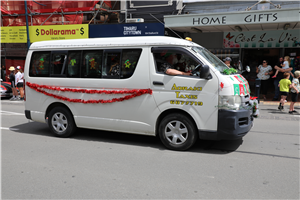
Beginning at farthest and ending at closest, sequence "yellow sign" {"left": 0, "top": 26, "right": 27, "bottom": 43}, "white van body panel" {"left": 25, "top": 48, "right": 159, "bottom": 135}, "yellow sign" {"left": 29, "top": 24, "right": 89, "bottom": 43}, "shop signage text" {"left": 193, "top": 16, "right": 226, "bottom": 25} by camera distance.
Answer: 1. "yellow sign" {"left": 0, "top": 26, "right": 27, "bottom": 43}
2. "yellow sign" {"left": 29, "top": 24, "right": 89, "bottom": 43}
3. "shop signage text" {"left": 193, "top": 16, "right": 226, "bottom": 25}
4. "white van body panel" {"left": 25, "top": 48, "right": 159, "bottom": 135}

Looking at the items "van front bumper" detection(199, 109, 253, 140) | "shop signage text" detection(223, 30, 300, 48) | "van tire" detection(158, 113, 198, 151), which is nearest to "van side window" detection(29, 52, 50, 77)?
"van tire" detection(158, 113, 198, 151)

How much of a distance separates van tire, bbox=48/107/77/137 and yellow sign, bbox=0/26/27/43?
12.5 meters

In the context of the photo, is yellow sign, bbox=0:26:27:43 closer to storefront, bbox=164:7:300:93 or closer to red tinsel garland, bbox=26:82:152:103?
storefront, bbox=164:7:300:93

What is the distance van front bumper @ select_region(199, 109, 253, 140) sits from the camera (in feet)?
16.5

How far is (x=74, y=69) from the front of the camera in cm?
638

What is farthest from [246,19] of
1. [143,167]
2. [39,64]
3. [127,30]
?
[143,167]

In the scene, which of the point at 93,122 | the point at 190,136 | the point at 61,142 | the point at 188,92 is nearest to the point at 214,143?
the point at 190,136

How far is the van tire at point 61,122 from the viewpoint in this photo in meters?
6.57

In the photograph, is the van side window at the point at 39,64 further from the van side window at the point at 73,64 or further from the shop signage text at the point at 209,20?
the shop signage text at the point at 209,20

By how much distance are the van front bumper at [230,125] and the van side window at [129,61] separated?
1899mm

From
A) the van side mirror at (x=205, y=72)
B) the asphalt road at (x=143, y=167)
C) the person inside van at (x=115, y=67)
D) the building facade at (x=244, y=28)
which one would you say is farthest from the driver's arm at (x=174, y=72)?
the building facade at (x=244, y=28)

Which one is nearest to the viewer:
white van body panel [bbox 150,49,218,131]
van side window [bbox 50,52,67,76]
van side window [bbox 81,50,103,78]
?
white van body panel [bbox 150,49,218,131]

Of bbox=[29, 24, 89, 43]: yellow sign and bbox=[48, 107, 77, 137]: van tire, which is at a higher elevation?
bbox=[29, 24, 89, 43]: yellow sign

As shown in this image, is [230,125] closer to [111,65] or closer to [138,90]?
[138,90]
